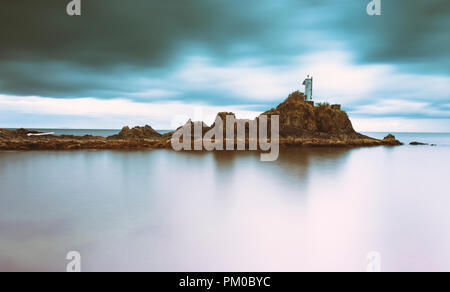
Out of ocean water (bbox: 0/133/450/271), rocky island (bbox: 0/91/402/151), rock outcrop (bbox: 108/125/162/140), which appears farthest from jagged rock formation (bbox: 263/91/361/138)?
ocean water (bbox: 0/133/450/271)

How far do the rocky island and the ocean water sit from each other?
13737 millimetres

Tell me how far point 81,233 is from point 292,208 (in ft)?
16.7

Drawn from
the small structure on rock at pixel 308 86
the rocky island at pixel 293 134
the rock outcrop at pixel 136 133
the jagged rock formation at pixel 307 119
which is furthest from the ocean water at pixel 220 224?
the small structure on rock at pixel 308 86

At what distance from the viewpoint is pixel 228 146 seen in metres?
26.4

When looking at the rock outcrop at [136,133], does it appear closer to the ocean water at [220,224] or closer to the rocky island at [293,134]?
the rocky island at [293,134]

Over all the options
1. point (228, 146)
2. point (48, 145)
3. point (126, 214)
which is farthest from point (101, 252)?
point (228, 146)

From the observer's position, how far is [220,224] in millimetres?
5184

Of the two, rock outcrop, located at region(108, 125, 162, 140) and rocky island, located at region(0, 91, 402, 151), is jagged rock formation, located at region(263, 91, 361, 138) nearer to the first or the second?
rocky island, located at region(0, 91, 402, 151)

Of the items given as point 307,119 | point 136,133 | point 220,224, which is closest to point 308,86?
point 307,119

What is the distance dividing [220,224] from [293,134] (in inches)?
1149

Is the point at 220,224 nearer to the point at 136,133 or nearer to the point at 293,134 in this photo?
the point at 136,133

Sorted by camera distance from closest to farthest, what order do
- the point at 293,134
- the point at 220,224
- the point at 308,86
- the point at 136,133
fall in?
the point at 220,224, the point at 136,133, the point at 293,134, the point at 308,86

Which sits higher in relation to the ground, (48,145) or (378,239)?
(48,145)

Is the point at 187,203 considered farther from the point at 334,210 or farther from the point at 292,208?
the point at 334,210
